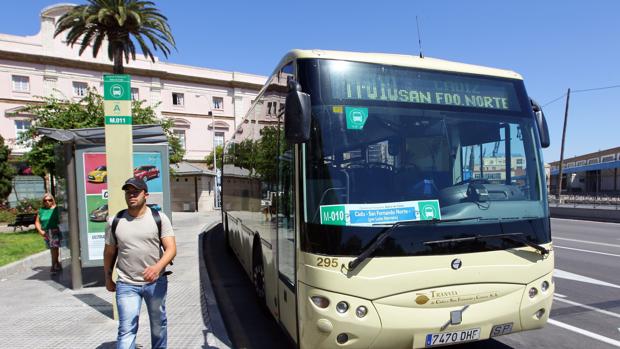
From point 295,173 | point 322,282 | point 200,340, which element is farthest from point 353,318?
point 200,340

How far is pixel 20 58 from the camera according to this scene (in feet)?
119

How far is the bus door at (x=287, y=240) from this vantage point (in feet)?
13.1

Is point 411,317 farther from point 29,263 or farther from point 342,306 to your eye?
point 29,263

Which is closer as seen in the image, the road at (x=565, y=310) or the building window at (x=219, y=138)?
the road at (x=565, y=310)

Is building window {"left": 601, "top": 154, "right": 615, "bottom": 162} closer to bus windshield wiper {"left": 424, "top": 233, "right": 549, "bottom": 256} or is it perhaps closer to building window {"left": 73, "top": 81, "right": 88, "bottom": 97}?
bus windshield wiper {"left": 424, "top": 233, "right": 549, "bottom": 256}

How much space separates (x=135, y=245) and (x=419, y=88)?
314 centimetres

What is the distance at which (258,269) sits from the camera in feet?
20.4

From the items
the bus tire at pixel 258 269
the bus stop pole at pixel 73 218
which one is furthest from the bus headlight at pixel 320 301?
the bus stop pole at pixel 73 218

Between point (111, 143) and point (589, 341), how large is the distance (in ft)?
21.5

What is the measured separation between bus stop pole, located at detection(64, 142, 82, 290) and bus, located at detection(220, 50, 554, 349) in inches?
176

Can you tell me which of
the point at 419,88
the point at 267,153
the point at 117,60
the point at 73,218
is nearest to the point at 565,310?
the point at 419,88

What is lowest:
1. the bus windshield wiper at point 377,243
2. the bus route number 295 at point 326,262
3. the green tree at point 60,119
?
the bus route number 295 at point 326,262

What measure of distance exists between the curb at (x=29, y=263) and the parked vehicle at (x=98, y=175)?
5.31 ft

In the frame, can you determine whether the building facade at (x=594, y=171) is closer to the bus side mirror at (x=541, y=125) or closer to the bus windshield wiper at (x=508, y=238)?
the bus side mirror at (x=541, y=125)
